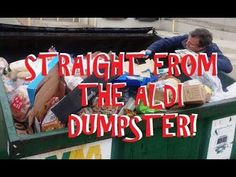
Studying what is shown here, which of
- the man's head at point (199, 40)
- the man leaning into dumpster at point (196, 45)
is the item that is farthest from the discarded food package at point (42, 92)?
the man's head at point (199, 40)

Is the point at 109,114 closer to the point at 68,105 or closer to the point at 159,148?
the point at 68,105

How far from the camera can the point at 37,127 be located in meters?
2.29

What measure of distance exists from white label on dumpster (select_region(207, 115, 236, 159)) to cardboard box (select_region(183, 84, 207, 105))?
0.25 metres

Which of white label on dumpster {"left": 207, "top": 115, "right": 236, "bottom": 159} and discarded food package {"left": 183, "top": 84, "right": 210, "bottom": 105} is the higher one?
discarded food package {"left": 183, "top": 84, "right": 210, "bottom": 105}

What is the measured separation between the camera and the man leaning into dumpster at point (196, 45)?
3383 millimetres

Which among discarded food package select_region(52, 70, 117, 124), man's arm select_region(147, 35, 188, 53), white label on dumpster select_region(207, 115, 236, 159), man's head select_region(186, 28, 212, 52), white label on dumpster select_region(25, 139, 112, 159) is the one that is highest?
man's head select_region(186, 28, 212, 52)

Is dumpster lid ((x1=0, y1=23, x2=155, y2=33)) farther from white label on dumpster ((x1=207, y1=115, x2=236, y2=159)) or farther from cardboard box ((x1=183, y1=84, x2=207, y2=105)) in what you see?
white label on dumpster ((x1=207, y1=115, x2=236, y2=159))

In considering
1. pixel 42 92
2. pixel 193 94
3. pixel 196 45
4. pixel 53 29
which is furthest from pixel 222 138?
pixel 53 29

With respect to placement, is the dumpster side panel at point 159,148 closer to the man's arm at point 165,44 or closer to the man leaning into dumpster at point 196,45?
the man leaning into dumpster at point 196,45

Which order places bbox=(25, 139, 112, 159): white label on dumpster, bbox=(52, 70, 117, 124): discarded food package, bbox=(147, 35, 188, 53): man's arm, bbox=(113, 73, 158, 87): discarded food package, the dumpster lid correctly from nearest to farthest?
bbox=(25, 139, 112, 159): white label on dumpster < bbox=(52, 70, 117, 124): discarded food package < bbox=(113, 73, 158, 87): discarded food package < the dumpster lid < bbox=(147, 35, 188, 53): man's arm

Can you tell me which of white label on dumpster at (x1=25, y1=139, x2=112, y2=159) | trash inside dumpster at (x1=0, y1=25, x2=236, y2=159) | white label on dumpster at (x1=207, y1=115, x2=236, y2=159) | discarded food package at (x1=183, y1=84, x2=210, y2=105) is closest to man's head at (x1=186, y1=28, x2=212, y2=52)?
trash inside dumpster at (x1=0, y1=25, x2=236, y2=159)

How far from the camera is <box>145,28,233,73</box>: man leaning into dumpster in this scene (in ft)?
11.1
